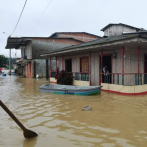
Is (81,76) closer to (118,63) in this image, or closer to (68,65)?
(68,65)

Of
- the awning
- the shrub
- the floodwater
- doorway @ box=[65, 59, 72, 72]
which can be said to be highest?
the awning

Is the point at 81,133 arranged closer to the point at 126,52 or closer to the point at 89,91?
the point at 89,91

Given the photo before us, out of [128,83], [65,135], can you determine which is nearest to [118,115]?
[65,135]

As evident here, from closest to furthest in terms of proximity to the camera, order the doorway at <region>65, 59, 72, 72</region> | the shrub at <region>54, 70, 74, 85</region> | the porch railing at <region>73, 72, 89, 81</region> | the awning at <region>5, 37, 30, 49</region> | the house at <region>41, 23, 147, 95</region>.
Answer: the house at <region>41, 23, 147, 95</region> → the porch railing at <region>73, 72, 89, 81</region> → the shrub at <region>54, 70, 74, 85</region> → the doorway at <region>65, 59, 72, 72</region> → the awning at <region>5, 37, 30, 49</region>

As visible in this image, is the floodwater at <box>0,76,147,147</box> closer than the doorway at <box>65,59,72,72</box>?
Yes

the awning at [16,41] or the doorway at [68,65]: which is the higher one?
the awning at [16,41]

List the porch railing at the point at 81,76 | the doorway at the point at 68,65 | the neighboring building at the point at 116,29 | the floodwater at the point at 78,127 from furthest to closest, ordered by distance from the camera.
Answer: the neighboring building at the point at 116,29 → the doorway at the point at 68,65 → the porch railing at the point at 81,76 → the floodwater at the point at 78,127

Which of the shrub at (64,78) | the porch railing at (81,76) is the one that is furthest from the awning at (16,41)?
the porch railing at (81,76)

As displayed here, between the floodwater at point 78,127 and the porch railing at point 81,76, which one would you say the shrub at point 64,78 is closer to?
the porch railing at point 81,76

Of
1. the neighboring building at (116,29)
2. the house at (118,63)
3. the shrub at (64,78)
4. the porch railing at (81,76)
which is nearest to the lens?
the house at (118,63)

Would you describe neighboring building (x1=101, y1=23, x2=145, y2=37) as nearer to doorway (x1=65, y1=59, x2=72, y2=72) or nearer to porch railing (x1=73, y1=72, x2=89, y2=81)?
doorway (x1=65, y1=59, x2=72, y2=72)

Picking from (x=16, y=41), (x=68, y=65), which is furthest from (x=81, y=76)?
(x=16, y=41)

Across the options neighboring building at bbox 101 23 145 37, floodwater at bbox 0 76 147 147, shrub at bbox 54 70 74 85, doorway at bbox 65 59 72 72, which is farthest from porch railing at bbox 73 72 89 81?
neighboring building at bbox 101 23 145 37

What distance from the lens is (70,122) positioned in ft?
15.6
